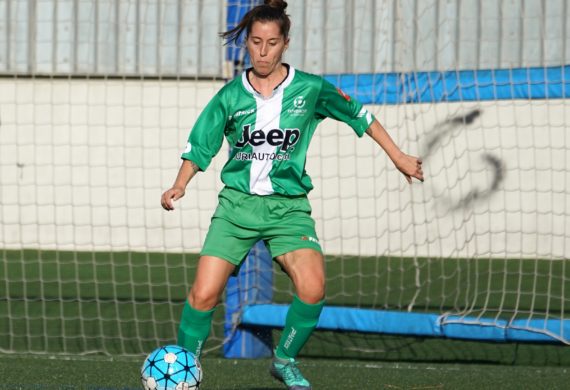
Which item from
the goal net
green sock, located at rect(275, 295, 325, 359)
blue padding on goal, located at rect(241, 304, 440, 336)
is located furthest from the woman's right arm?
the goal net

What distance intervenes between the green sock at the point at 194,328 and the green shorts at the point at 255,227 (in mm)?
264

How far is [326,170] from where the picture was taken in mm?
12242

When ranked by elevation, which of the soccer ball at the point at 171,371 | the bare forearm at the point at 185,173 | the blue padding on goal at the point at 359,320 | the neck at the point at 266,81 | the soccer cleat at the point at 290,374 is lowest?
the blue padding on goal at the point at 359,320

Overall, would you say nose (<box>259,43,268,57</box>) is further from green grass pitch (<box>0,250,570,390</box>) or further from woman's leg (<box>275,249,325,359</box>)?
green grass pitch (<box>0,250,570,390</box>)

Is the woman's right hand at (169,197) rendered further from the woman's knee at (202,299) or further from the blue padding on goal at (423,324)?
the blue padding on goal at (423,324)

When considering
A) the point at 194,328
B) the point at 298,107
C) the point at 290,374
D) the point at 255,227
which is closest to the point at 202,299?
the point at 194,328

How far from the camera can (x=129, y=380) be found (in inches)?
221

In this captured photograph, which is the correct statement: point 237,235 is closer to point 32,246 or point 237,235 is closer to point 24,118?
point 32,246

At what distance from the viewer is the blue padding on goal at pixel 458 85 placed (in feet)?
22.2

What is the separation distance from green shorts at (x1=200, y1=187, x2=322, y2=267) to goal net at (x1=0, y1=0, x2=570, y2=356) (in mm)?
1968

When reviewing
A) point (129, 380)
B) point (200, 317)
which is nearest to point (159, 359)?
point (200, 317)

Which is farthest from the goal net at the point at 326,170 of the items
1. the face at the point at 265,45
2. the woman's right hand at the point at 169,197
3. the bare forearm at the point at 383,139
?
the woman's right hand at the point at 169,197

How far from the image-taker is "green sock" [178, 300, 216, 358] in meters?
4.76

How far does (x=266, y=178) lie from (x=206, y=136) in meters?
0.33
